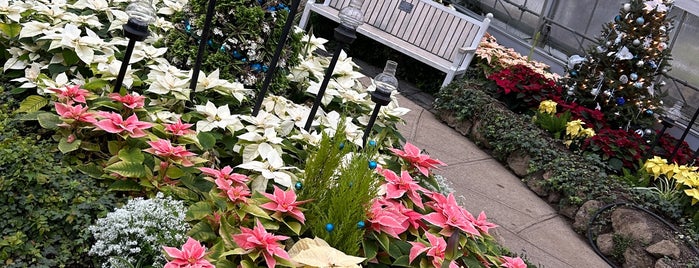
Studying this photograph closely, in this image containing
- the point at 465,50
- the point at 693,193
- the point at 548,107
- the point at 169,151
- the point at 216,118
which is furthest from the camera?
the point at 465,50

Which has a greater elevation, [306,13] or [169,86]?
[306,13]

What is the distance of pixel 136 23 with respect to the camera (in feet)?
9.84

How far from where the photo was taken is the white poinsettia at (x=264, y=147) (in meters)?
2.94

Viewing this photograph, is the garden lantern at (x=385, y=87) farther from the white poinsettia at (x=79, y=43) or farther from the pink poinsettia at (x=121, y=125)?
the white poinsettia at (x=79, y=43)

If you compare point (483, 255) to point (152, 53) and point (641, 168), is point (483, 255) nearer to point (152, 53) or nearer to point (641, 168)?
point (152, 53)

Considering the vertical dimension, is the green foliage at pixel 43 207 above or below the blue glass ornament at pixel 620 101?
below

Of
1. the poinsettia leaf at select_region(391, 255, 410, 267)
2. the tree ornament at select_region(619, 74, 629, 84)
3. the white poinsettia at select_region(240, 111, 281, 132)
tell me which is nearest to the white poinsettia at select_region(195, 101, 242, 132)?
the white poinsettia at select_region(240, 111, 281, 132)

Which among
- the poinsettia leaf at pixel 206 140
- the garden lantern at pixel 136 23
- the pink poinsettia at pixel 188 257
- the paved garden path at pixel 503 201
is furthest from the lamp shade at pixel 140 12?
the paved garden path at pixel 503 201

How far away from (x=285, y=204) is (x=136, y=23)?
1.15 m

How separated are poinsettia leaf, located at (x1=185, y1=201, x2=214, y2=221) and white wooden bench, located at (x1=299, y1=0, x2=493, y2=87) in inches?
211

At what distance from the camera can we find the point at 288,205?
253 centimetres

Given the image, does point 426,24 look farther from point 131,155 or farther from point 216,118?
point 131,155

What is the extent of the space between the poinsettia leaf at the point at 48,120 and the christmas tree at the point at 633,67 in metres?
5.96

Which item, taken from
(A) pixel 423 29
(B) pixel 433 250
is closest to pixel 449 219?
(B) pixel 433 250
